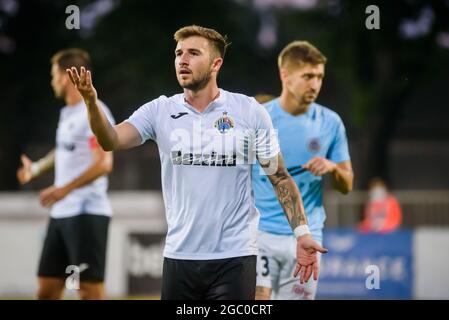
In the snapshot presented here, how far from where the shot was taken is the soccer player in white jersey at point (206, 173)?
23.2 feet

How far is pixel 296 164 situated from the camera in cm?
888

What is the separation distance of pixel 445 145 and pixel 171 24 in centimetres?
1728

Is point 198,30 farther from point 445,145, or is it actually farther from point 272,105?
point 445,145

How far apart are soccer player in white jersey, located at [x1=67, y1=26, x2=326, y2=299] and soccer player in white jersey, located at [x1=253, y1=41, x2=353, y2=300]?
1488 millimetres

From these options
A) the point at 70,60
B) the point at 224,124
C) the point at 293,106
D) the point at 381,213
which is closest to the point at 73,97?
the point at 70,60

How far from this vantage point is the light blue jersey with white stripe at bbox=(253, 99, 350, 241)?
8.87 meters

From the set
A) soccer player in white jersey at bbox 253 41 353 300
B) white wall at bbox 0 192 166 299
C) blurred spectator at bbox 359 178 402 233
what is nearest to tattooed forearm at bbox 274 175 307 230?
soccer player in white jersey at bbox 253 41 353 300

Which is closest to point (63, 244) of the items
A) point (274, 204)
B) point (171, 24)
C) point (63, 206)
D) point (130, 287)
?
point (63, 206)

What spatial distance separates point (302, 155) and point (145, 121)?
2017 millimetres

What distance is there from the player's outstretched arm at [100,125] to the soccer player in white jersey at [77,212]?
8.72ft

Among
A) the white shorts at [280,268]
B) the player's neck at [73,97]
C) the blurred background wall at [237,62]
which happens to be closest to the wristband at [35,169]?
the player's neck at [73,97]

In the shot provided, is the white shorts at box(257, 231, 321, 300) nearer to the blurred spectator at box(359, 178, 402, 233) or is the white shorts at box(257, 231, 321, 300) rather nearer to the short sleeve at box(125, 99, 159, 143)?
the short sleeve at box(125, 99, 159, 143)
